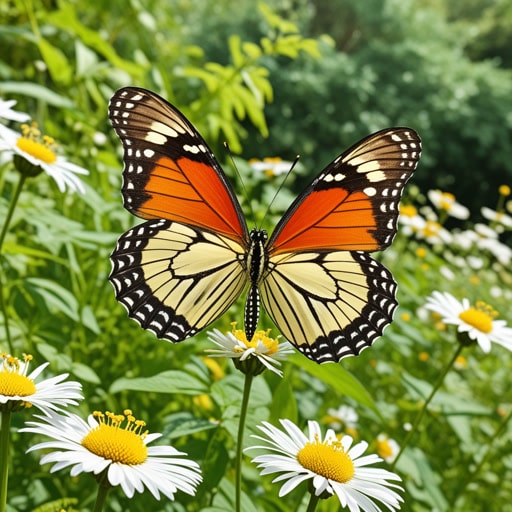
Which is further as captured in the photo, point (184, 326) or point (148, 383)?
point (184, 326)

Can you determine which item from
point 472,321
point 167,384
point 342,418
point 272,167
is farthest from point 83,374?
point 272,167

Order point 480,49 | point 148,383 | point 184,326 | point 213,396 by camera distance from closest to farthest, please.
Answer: point 148,383 → point 213,396 → point 184,326 → point 480,49

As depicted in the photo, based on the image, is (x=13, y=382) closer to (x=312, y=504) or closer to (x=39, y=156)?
(x=312, y=504)

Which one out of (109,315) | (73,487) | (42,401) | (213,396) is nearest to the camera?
(42,401)

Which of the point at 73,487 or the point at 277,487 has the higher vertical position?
the point at 277,487

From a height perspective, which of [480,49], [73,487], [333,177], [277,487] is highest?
[480,49]

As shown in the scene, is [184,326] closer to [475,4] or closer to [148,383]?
[148,383]

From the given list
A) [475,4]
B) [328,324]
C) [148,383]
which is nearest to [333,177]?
[328,324]

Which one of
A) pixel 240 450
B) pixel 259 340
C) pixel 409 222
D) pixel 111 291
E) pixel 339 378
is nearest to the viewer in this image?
pixel 240 450
